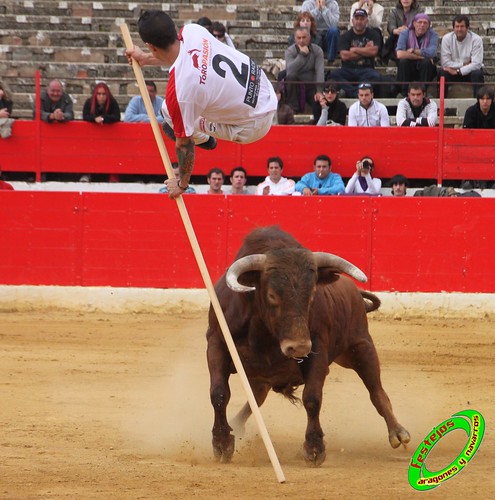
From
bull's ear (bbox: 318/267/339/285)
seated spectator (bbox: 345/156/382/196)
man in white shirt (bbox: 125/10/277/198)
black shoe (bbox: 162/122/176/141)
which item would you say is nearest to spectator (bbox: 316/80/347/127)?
seated spectator (bbox: 345/156/382/196)

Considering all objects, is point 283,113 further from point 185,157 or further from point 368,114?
point 185,157

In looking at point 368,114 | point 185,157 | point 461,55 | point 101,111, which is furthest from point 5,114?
point 185,157

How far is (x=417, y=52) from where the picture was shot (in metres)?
16.3

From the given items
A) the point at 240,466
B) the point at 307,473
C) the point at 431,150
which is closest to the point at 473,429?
the point at 307,473

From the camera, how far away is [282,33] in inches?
770

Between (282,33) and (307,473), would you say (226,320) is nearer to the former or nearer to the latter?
(307,473)

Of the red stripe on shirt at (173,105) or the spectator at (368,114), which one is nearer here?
the red stripe on shirt at (173,105)

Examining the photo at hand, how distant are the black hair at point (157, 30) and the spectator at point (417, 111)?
924cm

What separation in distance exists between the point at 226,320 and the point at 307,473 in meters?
1.11

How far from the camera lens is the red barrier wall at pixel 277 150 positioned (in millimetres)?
15141

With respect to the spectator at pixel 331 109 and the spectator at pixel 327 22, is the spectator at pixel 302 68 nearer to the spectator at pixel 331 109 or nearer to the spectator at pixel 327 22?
the spectator at pixel 331 109

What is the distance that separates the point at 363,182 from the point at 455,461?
29.9 feet

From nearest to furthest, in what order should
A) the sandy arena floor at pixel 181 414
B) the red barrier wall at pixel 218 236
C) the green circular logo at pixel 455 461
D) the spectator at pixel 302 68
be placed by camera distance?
the green circular logo at pixel 455 461, the sandy arena floor at pixel 181 414, the red barrier wall at pixel 218 236, the spectator at pixel 302 68

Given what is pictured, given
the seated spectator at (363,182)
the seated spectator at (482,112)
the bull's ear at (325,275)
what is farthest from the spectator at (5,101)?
the bull's ear at (325,275)
